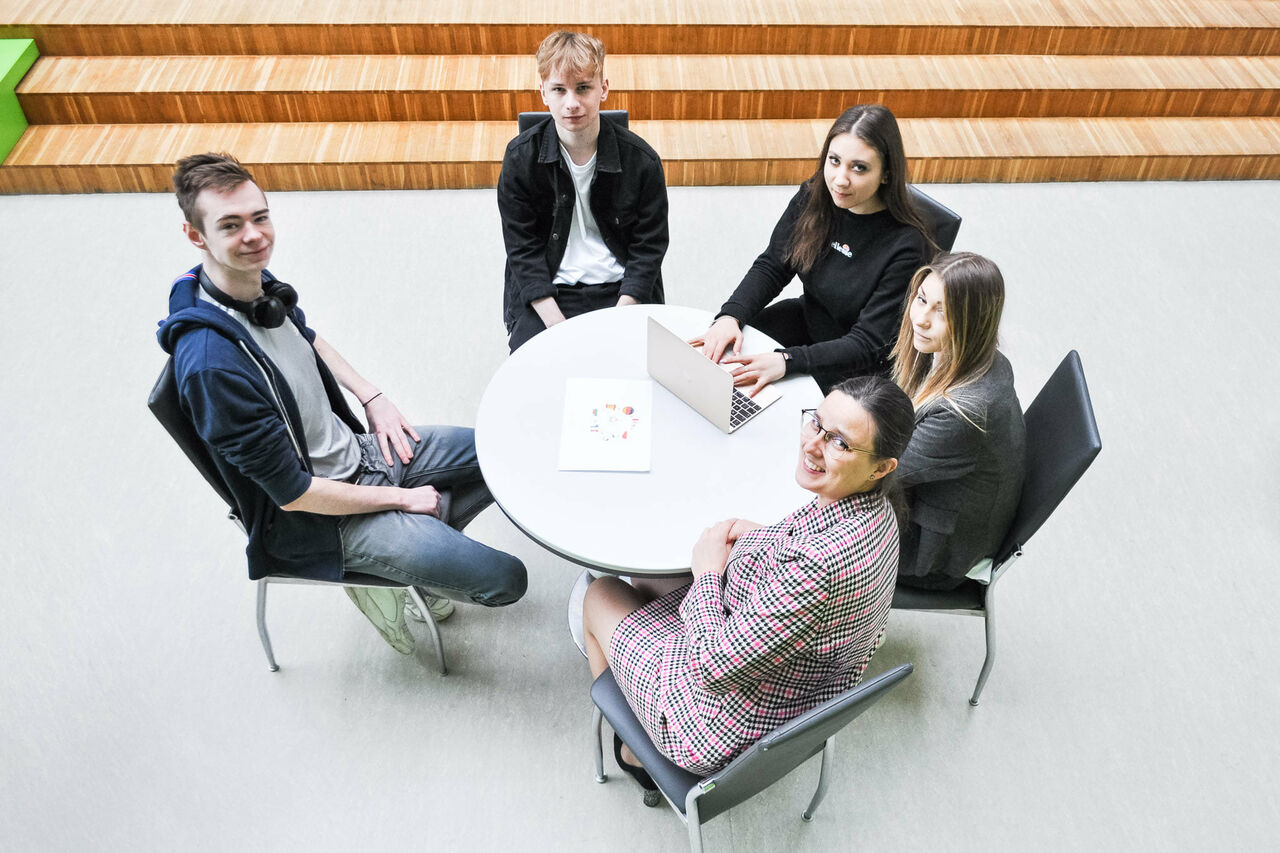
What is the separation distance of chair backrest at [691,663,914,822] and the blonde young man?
1.49m

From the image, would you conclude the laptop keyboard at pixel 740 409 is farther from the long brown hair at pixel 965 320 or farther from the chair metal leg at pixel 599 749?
the chair metal leg at pixel 599 749

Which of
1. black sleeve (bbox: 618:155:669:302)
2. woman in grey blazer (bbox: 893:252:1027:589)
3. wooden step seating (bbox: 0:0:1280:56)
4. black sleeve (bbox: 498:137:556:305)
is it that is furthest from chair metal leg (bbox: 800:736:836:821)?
wooden step seating (bbox: 0:0:1280:56)

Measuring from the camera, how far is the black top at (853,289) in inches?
95.7

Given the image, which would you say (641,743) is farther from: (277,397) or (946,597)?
(277,397)

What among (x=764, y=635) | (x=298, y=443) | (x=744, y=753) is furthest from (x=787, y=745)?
(x=298, y=443)

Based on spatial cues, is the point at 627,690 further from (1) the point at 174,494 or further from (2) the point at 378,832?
(1) the point at 174,494

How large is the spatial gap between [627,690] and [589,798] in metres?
0.52

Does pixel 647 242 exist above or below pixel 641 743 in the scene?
above

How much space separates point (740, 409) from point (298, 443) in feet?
3.43

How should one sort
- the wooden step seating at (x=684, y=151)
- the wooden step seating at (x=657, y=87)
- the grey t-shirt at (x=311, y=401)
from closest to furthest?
the grey t-shirt at (x=311, y=401) → the wooden step seating at (x=684, y=151) → the wooden step seating at (x=657, y=87)

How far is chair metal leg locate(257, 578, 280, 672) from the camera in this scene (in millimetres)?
2295

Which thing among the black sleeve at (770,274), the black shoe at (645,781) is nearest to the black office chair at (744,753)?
the black shoe at (645,781)

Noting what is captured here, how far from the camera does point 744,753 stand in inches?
62.7

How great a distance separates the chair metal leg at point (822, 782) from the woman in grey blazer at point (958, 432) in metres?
0.42
